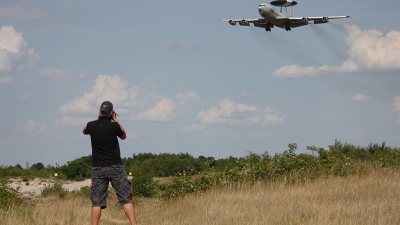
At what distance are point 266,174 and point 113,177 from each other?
8.36 m

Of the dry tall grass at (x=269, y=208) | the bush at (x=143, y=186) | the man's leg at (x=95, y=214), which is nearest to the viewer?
the man's leg at (x=95, y=214)

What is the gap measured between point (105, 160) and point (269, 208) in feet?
13.2

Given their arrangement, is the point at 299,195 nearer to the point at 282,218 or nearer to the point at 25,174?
the point at 282,218

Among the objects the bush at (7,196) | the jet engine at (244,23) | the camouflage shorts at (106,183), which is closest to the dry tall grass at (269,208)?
the bush at (7,196)

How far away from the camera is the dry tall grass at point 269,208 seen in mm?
10031

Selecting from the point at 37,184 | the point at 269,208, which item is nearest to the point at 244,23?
the point at 37,184

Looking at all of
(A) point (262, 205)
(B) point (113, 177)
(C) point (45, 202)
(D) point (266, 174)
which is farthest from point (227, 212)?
(C) point (45, 202)

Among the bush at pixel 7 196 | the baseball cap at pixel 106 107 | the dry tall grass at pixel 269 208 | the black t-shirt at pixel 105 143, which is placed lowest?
the dry tall grass at pixel 269 208

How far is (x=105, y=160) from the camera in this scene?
891 cm

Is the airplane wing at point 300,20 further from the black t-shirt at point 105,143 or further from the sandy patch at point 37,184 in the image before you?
the black t-shirt at point 105,143

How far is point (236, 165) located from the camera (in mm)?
17328

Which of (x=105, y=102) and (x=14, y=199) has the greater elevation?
(x=105, y=102)

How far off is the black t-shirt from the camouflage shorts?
0.33 feet

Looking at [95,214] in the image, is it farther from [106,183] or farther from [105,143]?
[105,143]
